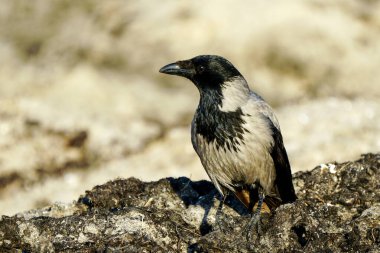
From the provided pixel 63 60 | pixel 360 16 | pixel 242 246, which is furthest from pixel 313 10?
pixel 242 246

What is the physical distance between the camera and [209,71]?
8477 millimetres

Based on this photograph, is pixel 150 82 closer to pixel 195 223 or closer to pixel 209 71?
pixel 209 71

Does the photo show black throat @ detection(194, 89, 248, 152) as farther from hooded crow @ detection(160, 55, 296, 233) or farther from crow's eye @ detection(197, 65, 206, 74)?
crow's eye @ detection(197, 65, 206, 74)

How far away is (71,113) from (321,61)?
5929 millimetres

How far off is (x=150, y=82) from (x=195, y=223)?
1031cm

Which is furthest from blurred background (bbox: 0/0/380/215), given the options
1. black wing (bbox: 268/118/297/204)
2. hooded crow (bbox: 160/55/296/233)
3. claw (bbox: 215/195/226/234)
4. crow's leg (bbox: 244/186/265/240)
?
crow's leg (bbox: 244/186/265/240)

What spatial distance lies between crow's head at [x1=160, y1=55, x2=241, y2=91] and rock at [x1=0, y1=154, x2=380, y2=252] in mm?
1221

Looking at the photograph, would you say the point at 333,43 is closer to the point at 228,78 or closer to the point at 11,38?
the point at 11,38

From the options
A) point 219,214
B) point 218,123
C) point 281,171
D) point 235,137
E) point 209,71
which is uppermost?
point 209,71

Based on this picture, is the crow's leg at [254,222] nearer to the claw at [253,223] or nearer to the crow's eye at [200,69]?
the claw at [253,223]

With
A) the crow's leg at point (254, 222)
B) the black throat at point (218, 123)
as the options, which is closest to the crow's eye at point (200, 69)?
the black throat at point (218, 123)

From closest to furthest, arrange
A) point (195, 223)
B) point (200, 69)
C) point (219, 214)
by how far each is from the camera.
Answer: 1. point (219, 214)
2. point (195, 223)
3. point (200, 69)

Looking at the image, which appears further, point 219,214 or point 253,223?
point 219,214

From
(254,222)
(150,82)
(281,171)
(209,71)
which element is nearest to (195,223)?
(254,222)
